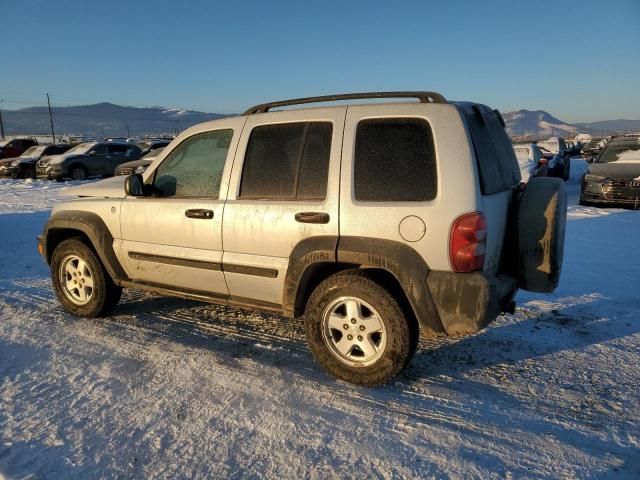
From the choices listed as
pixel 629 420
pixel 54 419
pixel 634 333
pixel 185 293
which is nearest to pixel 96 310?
pixel 185 293

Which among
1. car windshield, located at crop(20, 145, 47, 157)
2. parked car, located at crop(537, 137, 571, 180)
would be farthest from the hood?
car windshield, located at crop(20, 145, 47, 157)

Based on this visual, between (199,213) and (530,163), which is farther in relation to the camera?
(530,163)

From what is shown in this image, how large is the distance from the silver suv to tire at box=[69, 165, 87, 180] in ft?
57.1

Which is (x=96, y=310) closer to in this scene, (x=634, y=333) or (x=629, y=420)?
(x=629, y=420)

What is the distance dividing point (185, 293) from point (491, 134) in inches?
111

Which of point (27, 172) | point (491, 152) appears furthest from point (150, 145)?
point (491, 152)

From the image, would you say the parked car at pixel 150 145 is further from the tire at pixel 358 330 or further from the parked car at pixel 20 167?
the tire at pixel 358 330

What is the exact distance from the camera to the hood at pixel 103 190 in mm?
4371

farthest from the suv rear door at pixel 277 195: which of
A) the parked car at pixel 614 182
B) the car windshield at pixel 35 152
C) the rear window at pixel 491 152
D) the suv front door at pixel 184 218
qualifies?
the car windshield at pixel 35 152

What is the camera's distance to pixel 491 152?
333cm

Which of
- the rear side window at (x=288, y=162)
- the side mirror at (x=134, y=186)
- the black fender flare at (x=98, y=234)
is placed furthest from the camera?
the black fender flare at (x=98, y=234)

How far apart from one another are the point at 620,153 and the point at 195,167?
12.0 meters

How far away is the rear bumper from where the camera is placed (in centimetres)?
291

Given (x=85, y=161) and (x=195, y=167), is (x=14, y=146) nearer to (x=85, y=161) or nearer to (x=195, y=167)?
(x=85, y=161)
